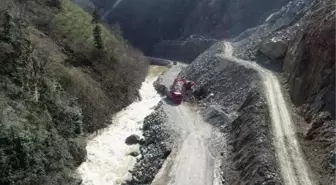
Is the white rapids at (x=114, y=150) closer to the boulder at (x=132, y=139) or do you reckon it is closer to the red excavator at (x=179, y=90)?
the boulder at (x=132, y=139)

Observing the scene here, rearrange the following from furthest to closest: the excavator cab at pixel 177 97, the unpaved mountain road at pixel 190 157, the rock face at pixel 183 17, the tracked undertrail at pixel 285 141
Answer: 1. the rock face at pixel 183 17
2. the excavator cab at pixel 177 97
3. the unpaved mountain road at pixel 190 157
4. the tracked undertrail at pixel 285 141

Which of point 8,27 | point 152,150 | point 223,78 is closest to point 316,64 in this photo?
point 152,150

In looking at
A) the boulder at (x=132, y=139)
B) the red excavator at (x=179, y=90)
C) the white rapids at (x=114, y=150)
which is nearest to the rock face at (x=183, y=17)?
the red excavator at (x=179, y=90)

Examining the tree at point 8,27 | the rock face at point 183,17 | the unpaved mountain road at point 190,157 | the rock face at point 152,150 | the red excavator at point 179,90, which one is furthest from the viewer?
the rock face at point 183,17

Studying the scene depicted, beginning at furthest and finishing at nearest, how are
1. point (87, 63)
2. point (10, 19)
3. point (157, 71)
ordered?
point (157, 71)
point (87, 63)
point (10, 19)

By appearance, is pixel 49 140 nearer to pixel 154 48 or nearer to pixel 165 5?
pixel 154 48

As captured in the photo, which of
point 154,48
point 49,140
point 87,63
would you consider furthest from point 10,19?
point 154,48

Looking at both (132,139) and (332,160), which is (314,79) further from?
(132,139)
